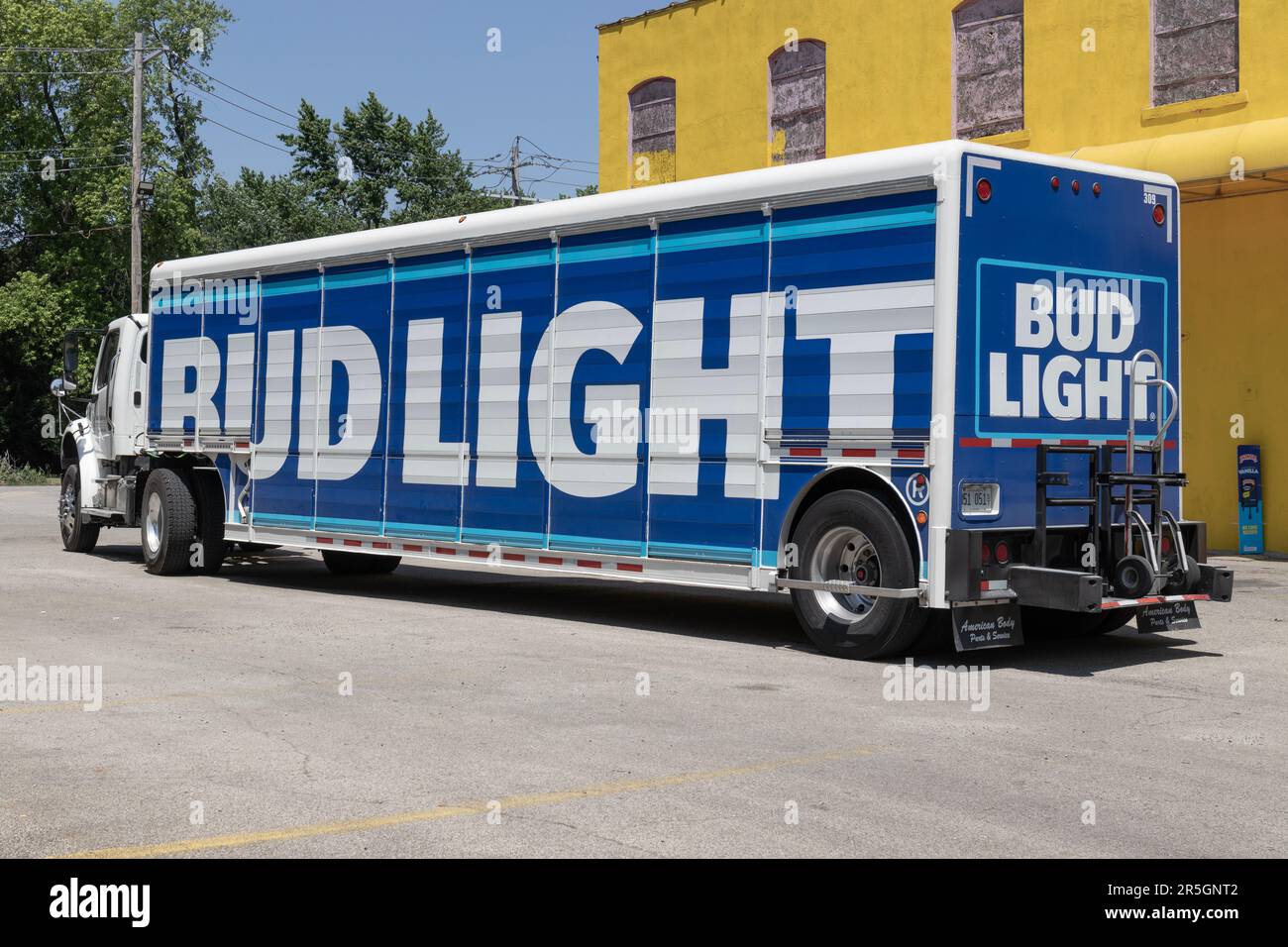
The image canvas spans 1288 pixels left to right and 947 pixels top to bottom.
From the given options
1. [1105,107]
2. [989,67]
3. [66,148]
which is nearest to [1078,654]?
[1105,107]

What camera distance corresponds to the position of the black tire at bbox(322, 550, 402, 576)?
18.0 metres

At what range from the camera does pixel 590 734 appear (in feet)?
26.1

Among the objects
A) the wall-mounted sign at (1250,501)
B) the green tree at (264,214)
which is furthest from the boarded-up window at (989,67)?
the green tree at (264,214)

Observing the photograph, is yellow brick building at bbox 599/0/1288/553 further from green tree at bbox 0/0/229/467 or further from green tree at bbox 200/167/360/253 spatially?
green tree at bbox 200/167/360/253

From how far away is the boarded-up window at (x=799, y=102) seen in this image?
24688mm

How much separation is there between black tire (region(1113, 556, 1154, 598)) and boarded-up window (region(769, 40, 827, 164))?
49.8 feet

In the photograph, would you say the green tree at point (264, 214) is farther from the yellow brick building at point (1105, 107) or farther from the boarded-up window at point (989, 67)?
the boarded-up window at point (989, 67)

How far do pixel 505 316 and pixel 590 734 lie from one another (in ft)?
19.7

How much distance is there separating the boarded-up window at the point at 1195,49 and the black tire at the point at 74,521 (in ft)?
48.9

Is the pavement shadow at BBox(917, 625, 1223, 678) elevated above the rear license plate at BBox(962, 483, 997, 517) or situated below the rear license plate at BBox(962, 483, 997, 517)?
below

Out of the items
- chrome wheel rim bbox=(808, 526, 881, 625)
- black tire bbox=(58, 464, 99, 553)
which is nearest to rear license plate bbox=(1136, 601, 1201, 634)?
chrome wheel rim bbox=(808, 526, 881, 625)

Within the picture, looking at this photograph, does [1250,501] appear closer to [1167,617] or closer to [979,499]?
[1167,617]

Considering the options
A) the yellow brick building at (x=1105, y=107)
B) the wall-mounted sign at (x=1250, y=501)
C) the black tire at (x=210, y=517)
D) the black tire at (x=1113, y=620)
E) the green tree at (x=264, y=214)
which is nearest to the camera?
the black tire at (x=1113, y=620)

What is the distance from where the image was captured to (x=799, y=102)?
82.2 feet
